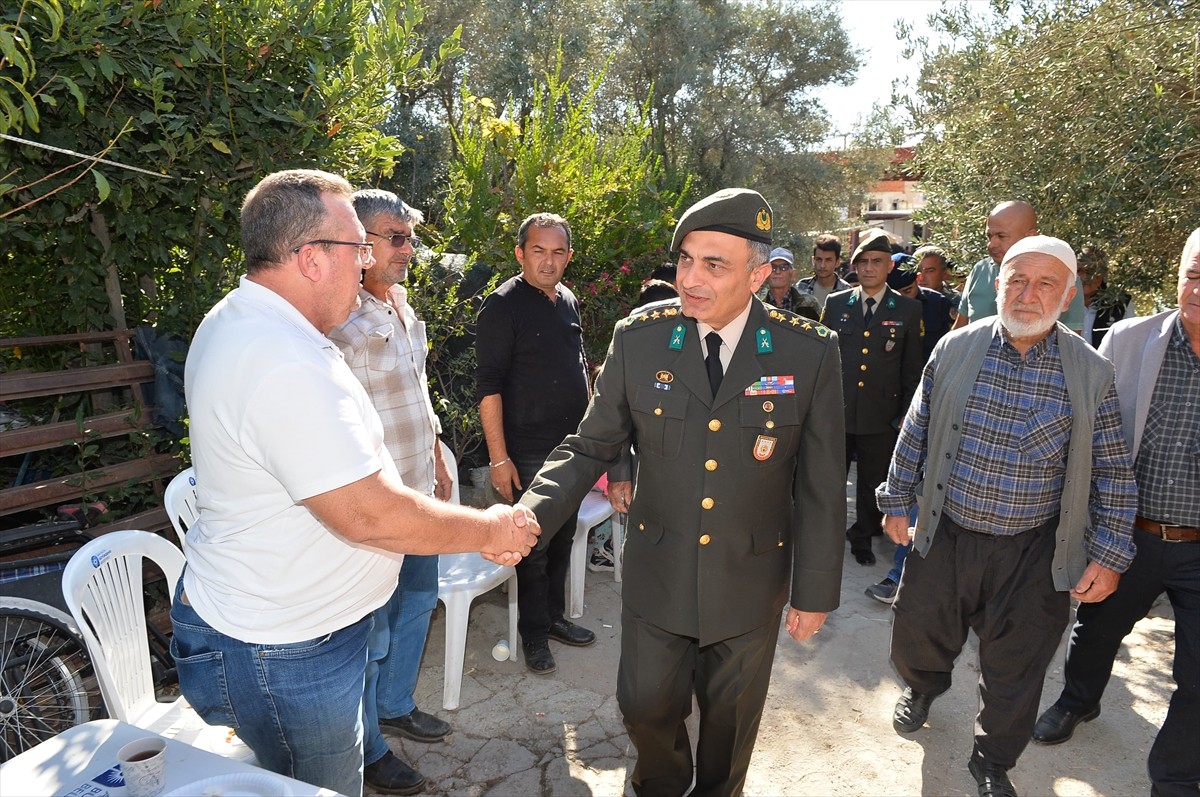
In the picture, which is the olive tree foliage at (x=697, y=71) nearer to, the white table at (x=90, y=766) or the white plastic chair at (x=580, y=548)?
the white plastic chair at (x=580, y=548)

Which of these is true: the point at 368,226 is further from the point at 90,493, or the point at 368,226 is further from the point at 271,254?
the point at 90,493

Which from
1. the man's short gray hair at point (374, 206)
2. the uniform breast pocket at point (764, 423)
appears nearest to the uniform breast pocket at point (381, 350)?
the man's short gray hair at point (374, 206)

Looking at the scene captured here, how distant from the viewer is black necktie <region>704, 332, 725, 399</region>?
2.59 metres

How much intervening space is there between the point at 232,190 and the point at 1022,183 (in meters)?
4.90

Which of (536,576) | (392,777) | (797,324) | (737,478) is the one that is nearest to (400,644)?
(392,777)

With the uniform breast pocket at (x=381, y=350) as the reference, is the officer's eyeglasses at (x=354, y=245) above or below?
above

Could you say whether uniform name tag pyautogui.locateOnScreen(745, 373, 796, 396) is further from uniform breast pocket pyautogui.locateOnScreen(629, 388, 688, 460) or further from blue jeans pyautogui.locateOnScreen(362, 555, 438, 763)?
blue jeans pyautogui.locateOnScreen(362, 555, 438, 763)

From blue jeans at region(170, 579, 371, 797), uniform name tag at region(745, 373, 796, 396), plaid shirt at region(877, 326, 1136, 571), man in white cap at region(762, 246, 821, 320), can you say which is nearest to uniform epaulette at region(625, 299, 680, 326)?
uniform name tag at region(745, 373, 796, 396)

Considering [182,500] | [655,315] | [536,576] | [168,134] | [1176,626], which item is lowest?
[536,576]

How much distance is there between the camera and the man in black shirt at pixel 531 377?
12.6 feet

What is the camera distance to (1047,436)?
9.46ft

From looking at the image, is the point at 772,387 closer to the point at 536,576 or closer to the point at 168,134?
the point at 536,576

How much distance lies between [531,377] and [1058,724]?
2.98 m

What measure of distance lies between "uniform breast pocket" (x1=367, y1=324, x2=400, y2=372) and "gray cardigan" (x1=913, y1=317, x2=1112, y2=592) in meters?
2.25
